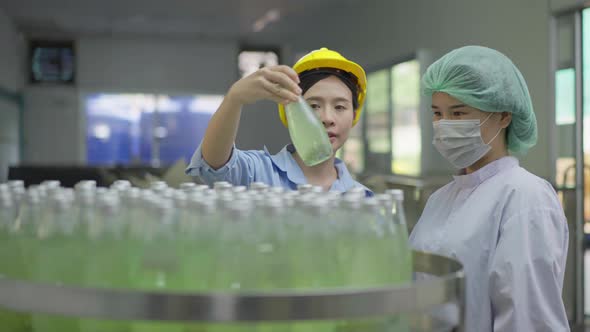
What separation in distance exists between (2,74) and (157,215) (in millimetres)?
8765

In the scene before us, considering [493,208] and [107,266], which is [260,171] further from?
[107,266]

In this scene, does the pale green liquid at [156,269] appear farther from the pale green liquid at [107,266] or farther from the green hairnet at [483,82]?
the green hairnet at [483,82]

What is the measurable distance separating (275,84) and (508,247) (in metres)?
0.65

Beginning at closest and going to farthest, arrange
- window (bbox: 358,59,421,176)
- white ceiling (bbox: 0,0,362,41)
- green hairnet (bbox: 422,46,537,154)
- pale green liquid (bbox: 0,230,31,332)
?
pale green liquid (bbox: 0,230,31,332) < green hairnet (bbox: 422,46,537,154) < window (bbox: 358,59,421,176) < white ceiling (bbox: 0,0,362,41)

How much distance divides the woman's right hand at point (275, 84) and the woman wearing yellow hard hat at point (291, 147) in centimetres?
12

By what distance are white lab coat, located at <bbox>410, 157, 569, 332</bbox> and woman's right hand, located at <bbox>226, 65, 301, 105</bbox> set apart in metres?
0.56

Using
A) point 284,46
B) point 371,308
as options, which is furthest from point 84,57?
point 371,308

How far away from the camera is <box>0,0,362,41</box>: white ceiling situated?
7.59 meters

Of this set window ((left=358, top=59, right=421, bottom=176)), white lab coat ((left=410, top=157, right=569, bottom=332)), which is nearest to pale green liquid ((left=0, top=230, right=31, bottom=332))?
white lab coat ((left=410, top=157, right=569, bottom=332))

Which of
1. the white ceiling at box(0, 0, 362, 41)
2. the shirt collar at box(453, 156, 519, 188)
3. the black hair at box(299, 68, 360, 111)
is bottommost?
the shirt collar at box(453, 156, 519, 188)

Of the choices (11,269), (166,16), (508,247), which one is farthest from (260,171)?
(166,16)

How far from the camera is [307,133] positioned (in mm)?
1360

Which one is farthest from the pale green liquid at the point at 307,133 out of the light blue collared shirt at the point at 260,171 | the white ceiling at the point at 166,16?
the white ceiling at the point at 166,16

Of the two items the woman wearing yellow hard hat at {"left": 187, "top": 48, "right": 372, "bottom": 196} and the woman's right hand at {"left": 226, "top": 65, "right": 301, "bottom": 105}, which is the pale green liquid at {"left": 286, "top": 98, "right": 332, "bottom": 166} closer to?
the woman's right hand at {"left": 226, "top": 65, "right": 301, "bottom": 105}
